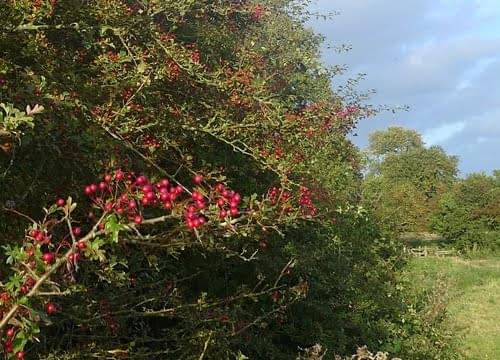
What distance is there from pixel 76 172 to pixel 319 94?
715cm

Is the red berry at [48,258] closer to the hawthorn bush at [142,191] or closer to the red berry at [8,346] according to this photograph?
the hawthorn bush at [142,191]

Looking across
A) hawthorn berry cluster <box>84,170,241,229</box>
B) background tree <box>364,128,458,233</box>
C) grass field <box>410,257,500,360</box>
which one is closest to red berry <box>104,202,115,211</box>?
hawthorn berry cluster <box>84,170,241,229</box>

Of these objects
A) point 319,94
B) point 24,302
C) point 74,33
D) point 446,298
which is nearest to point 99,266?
point 24,302

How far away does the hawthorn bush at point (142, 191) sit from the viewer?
82.3 inches

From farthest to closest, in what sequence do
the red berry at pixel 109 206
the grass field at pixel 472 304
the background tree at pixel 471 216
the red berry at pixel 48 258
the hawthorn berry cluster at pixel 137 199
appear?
1. the background tree at pixel 471 216
2. the grass field at pixel 472 304
3. the hawthorn berry cluster at pixel 137 199
4. the red berry at pixel 109 206
5. the red berry at pixel 48 258

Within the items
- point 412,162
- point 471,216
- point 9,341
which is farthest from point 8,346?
point 412,162

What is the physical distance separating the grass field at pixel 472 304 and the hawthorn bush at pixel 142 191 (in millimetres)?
4228

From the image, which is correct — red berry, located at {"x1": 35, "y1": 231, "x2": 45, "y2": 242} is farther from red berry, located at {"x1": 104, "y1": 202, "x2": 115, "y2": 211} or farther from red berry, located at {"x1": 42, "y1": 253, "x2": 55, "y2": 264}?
red berry, located at {"x1": 104, "y1": 202, "x2": 115, "y2": 211}

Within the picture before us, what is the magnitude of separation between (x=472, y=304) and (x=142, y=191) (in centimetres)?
1494

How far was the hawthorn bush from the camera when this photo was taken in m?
2.09

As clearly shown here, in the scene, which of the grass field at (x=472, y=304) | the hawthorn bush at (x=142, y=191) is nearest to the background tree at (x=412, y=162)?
the grass field at (x=472, y=304)

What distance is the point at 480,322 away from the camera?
529 inches

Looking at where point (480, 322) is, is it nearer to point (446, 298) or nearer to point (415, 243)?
point (446, 298)

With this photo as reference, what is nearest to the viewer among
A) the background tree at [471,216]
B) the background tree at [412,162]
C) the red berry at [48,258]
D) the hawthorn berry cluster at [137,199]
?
the red berry at [48,258]
